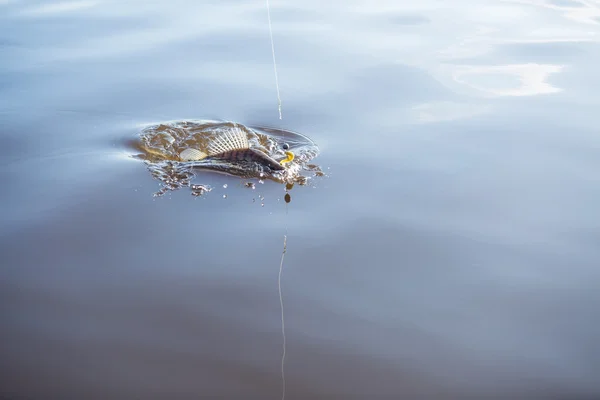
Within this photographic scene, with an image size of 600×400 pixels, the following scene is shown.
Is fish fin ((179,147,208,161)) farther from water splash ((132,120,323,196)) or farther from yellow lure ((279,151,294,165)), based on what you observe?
yellow lure ((279,151,294,165))

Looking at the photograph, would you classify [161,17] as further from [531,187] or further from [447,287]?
[447,287]

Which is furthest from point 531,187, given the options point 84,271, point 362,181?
point 84,271

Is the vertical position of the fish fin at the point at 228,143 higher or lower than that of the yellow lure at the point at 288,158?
higher

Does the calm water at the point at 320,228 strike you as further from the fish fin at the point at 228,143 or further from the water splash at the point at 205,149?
the fish fin at the point at 228,143

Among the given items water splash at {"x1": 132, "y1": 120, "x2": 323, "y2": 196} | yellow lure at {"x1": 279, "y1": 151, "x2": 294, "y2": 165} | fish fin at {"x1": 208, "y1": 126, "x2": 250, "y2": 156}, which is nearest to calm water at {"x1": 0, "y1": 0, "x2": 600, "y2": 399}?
water splash at {"x1": 132, "y1": 120, "x2": 323, "y2": 196}

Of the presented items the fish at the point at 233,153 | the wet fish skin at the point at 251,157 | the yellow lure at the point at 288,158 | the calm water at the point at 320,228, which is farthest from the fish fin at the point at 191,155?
the yellow lure at the point at 288,158

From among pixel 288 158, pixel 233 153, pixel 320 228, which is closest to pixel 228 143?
pixel 233 153

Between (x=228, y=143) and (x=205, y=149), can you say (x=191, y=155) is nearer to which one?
(x=205, y=149)

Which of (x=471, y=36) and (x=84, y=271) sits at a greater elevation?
(x=471, y=36)
